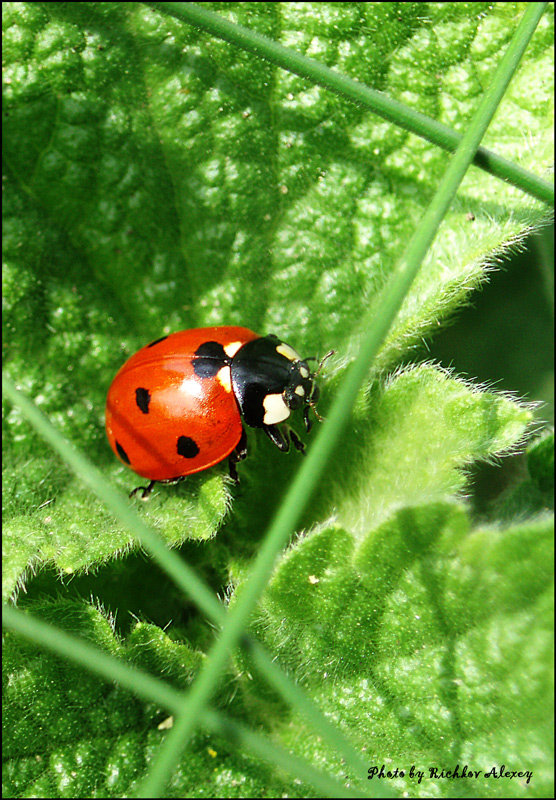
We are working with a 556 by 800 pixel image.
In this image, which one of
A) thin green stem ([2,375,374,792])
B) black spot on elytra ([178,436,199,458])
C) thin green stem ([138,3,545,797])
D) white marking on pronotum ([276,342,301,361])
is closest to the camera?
thin green stem ([138,3,545,797])

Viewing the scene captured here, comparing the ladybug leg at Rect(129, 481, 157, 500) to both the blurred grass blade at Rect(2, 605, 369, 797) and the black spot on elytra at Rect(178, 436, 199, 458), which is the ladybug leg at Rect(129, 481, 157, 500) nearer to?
Result: the black spot on elytra at Rect(178, 436, 199, 458)

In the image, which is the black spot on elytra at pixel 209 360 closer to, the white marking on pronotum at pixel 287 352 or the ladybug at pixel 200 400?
the ladybug at pixel 200 400

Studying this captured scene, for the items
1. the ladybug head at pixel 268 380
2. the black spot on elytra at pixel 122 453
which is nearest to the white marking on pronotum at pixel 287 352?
→ the ladybug head at pixel 268 380

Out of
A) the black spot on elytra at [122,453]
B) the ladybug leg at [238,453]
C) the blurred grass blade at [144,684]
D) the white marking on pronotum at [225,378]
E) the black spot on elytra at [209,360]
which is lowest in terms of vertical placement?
the blurred grass blade at [144,684]

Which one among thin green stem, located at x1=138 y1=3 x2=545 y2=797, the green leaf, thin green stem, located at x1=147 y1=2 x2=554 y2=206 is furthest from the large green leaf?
thin green stem, located at x1=138 y1=3 x2=545 y2=797

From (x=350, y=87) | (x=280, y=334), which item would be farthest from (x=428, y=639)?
(x=350, y=87)

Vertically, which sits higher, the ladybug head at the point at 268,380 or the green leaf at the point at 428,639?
the ladybug head at the point at 268,380

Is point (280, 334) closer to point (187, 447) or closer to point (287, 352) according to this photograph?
point (287, 352)
